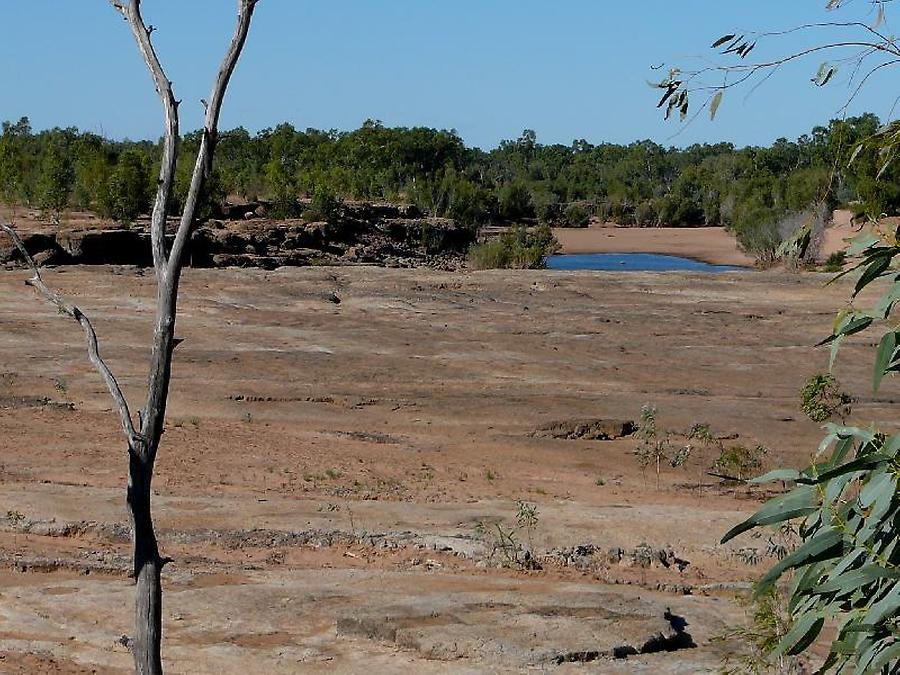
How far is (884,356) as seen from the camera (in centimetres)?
344

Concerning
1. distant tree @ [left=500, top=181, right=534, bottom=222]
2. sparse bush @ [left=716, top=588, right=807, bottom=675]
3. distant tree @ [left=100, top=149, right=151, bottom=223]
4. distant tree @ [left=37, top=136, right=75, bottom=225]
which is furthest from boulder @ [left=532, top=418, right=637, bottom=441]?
distant tree @ [left=500, top=181, right=534, bottom=222]

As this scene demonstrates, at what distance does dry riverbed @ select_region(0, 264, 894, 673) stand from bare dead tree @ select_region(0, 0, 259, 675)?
1.05ft

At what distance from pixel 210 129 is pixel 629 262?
6679 centimetres

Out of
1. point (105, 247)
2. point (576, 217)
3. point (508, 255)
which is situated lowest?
point (105, 247)

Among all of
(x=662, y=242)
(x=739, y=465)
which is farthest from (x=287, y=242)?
(x=662, y=242)

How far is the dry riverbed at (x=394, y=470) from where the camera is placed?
10.5m

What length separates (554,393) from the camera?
26.6 meters

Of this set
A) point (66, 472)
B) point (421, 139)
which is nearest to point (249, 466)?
point (66, 472)

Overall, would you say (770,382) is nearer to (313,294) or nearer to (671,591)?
(313,294)

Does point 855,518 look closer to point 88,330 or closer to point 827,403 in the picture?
point 88,330

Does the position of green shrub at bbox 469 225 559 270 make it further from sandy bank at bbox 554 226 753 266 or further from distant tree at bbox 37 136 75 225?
sandy bank at bbox 554 226 753 266

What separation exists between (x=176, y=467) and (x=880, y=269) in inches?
624

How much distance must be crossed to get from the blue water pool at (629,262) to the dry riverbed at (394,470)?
24558 mm

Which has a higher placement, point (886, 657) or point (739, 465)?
point (886, 657)
